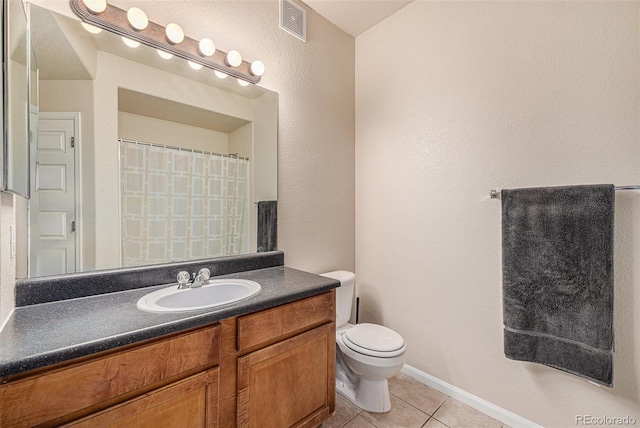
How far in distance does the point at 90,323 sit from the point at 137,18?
132cm

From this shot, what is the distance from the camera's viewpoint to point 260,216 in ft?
5.84

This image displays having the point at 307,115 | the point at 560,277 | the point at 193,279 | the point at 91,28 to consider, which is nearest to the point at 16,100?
the point at 91,28

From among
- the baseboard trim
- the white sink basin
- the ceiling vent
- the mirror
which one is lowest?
the baseboard trim

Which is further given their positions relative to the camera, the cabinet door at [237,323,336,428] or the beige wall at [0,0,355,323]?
the beige wall at [0,0,355,323]

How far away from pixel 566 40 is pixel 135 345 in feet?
7.35

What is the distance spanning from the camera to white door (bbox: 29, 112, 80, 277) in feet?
3.61

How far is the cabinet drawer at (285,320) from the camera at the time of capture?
1.10 meters

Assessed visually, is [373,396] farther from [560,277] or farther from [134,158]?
[134,158]

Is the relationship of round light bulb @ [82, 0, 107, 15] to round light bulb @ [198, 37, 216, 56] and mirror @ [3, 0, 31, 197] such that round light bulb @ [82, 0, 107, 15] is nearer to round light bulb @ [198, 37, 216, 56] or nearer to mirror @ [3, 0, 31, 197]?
mirror @ [3, 0, 31, 197]

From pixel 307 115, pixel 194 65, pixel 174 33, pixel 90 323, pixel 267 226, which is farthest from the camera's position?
pixel 307 115

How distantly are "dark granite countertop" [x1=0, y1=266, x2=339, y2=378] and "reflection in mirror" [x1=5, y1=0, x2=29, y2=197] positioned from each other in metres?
0.44

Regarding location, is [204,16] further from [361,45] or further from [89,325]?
[89,325]

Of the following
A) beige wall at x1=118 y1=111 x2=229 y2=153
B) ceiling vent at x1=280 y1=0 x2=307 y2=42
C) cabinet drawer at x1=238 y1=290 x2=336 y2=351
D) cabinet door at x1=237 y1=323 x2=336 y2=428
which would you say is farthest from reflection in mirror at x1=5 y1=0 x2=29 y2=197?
ceiling vent at x1=280 y1=0 x2=307 y2=42

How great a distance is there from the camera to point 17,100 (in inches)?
37.4
